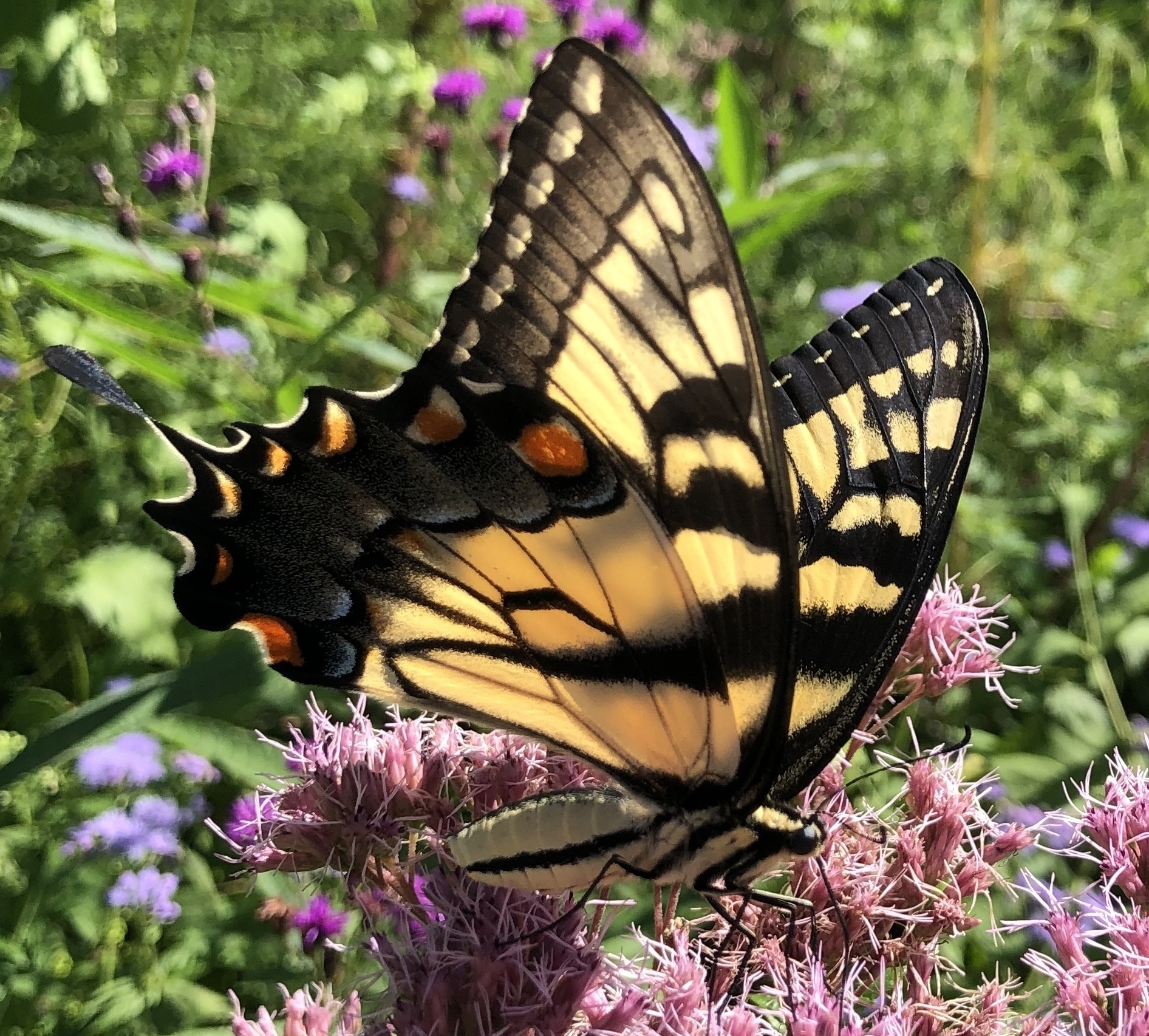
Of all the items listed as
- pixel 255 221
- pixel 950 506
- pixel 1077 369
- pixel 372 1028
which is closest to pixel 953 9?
pixel 1077 369

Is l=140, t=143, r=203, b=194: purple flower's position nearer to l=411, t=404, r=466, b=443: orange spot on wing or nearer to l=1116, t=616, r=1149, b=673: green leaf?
l=411, t=404, r=466, b=443: orange spot on wing

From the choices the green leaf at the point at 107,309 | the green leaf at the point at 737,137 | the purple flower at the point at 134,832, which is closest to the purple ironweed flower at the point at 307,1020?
the purple flower at the point at 134,832

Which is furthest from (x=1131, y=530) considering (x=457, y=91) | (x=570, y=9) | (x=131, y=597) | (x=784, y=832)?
(x=131, y=597)

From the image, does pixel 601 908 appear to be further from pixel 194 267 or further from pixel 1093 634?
pixel 1093 634

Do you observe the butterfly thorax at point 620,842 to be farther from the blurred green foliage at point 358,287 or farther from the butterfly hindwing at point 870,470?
the blurred green foliage at point 358,287

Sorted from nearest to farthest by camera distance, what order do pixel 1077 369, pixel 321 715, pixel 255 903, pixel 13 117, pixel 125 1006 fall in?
pixel 321 715 < pixel 125 1006 < pixel 255 903 < pixel 13 117 < pixel 1077 369

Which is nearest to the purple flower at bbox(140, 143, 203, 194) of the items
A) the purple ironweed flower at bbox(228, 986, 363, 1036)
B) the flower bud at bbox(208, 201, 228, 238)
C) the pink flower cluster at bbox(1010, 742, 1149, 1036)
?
the flower bud at bbox(208, 201, 228, 238)

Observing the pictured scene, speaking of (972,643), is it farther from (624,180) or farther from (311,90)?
(311,90)
